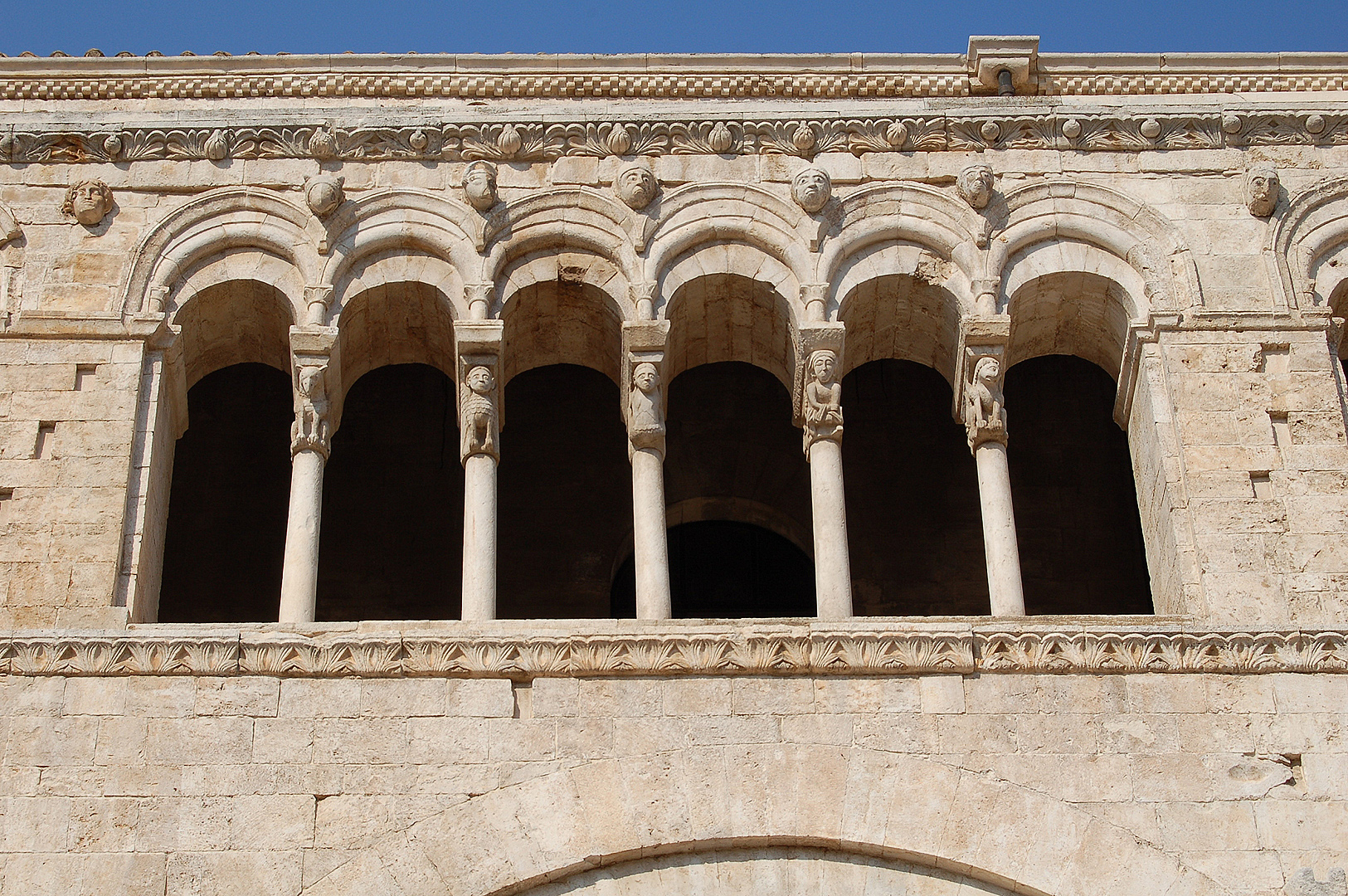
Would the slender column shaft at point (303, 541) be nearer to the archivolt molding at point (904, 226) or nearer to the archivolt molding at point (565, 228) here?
the archivolt molding at point (565, 228)

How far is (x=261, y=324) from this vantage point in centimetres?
1183

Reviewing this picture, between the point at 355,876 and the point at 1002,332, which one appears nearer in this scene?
the point at 355,876

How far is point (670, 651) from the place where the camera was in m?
9.98

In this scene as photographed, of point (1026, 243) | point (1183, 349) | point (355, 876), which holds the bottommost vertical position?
point (355, 876)

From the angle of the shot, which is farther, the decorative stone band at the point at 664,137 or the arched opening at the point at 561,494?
the arched opening at the point at 561,494

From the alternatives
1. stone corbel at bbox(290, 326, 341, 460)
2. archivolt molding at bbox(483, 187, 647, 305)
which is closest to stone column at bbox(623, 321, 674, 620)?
archivolt molding at bbox(483, 187, 647, 305)

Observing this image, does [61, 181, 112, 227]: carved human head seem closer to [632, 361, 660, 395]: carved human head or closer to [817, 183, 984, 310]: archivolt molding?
[632, 361, 660, 395]: carved human head

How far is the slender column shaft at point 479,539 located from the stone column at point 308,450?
2.65 ft

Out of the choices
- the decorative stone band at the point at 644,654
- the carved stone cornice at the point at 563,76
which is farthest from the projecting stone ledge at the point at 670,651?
the carved stone cornice at the point at 563,76

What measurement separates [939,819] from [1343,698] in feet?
7.11

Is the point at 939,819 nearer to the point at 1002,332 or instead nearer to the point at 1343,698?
the point at 1343,698

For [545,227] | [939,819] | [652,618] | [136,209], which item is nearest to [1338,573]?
[939,819]

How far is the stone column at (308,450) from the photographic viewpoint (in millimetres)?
10500

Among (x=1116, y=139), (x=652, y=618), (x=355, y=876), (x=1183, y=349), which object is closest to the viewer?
(x=355, y=876)
